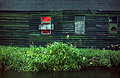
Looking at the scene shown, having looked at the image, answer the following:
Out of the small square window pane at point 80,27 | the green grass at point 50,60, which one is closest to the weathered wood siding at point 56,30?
the small square window pane at point 80,27

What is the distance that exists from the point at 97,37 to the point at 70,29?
8.18 feet

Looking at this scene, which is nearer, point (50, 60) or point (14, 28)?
point (50, 60)

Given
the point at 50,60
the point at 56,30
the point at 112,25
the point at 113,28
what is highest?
the point at 112,25

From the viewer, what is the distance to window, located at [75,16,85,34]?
12.9 m

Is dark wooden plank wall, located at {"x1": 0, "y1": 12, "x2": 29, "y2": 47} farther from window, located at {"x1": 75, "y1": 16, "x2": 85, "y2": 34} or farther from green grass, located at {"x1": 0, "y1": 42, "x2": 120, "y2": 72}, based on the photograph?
green grass, located at {"x1": 0, "y1": 42, "x2": 120, "y2": 72}

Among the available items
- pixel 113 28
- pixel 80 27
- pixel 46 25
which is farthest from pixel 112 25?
pixel 46 25

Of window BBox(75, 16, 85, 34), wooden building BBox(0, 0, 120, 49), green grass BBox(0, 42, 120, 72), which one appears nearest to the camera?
green grass BBox(0, 42, 120, 72)

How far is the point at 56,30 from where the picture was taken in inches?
508

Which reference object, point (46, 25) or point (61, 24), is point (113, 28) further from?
point (46, 25)

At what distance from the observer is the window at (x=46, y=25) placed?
12.9m

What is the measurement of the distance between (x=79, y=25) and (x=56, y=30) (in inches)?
82.8

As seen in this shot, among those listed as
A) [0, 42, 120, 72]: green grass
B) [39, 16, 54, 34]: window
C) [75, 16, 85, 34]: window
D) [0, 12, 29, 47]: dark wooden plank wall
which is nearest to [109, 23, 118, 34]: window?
[75, 16, 85, 34]: window

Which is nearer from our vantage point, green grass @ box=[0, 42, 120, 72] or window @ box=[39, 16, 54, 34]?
green grass @ box=[0, 42, 120, 72]

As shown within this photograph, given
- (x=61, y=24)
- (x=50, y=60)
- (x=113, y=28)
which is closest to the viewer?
(x=50, y=60)
